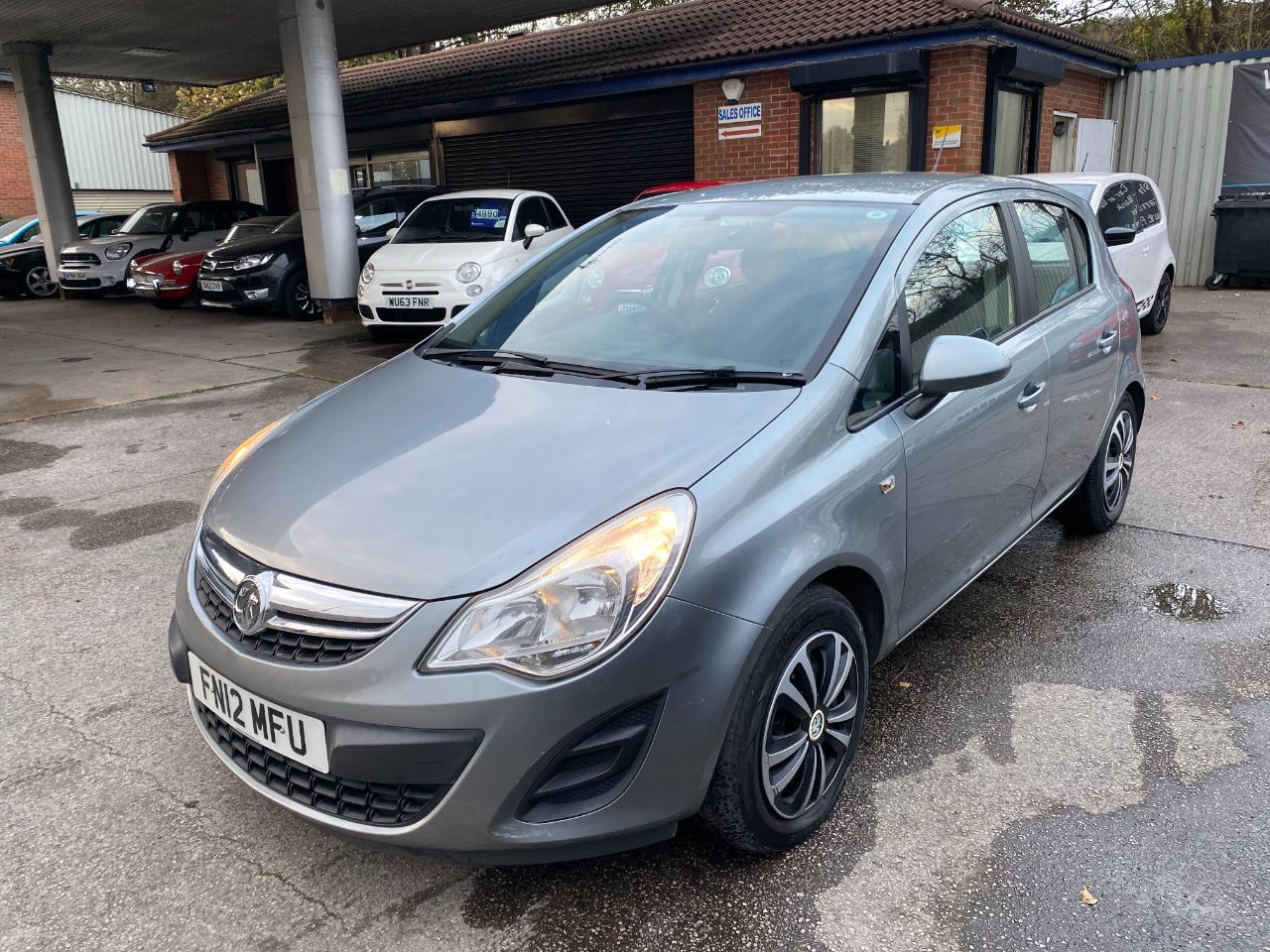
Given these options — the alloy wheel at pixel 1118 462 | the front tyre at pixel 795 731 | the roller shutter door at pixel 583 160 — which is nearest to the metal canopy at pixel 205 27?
the roller shutter door at pixel 583 160

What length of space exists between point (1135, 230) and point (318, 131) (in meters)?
8.96

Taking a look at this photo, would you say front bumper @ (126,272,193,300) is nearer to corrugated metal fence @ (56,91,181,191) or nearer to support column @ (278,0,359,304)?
support column @ (278,0,359,304)

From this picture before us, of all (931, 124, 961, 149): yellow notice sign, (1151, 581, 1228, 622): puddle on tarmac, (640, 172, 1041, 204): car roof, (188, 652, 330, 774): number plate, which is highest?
(931, 124, 961, 149): yellow notice sign

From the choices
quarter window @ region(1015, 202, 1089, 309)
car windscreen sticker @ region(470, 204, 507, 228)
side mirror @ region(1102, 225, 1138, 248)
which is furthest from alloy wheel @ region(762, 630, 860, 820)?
car windscreen sticker @ region(470, 204, 507, 228)

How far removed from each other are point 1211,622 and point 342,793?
10.4 ft

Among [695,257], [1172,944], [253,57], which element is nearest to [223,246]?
[253,57]

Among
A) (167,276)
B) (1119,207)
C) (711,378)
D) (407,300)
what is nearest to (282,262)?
(167,276)

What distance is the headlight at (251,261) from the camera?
13.0 metres

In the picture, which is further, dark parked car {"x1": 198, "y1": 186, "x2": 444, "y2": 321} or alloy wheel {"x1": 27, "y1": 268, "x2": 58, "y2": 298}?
alloy wheel {"x1": 27, "y1": 268, "x2": 58, "y2": 298}

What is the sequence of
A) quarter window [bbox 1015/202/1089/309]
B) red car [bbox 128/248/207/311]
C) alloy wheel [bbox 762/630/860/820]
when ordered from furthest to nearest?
red car [bbox 128/248/207/311] < quarter window [bbox 1015/202/1089/309] < alloy wheel [bbox 762/630/860/820]

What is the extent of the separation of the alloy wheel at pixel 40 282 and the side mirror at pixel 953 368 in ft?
63.1

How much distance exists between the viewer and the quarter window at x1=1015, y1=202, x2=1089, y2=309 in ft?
12.0

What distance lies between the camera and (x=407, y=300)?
10172 mm

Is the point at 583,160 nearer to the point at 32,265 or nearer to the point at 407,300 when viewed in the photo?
the point at 407,300
